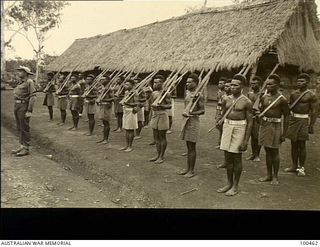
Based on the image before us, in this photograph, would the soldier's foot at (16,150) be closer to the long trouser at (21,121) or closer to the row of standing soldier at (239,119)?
the long trouser at (21,121)

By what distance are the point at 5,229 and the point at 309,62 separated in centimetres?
763

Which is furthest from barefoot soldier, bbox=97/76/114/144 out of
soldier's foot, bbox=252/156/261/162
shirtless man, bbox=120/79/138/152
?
soldier's foot, bbox=252/156/261/162

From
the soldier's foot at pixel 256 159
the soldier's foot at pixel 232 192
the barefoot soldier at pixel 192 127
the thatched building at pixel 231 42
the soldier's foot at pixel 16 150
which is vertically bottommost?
the soldier's foot at pixel 232 192

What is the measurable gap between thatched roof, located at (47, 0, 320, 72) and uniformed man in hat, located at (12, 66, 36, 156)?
9.39 feet

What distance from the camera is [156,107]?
528cm

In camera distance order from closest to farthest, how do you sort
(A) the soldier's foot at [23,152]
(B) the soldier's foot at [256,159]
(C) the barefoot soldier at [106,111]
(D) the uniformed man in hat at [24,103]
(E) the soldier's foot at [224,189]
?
(E) the soldier's foot at [224,189], (A) the soldier's foot at [23,152], (D) the uniformed man in hat at [24,103], (B) the soldier's foot at [256,159], (C) the barefoot soldier at [106,111]

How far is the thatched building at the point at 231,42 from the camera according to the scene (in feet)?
24.6

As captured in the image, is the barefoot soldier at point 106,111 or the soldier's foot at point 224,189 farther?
the barefoot soldier at point 106,111

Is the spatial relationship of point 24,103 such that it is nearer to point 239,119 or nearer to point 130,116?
point 130,116

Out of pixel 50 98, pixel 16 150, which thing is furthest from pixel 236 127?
pixel 50 98

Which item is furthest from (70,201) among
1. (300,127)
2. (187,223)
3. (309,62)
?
(309,62)

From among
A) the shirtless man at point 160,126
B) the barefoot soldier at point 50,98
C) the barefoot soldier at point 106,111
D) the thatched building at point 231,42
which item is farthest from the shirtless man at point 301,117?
the barefoot soldier at point 50,98

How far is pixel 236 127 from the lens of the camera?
3.91m

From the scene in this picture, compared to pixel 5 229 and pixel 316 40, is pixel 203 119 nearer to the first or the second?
pixel 316 40
